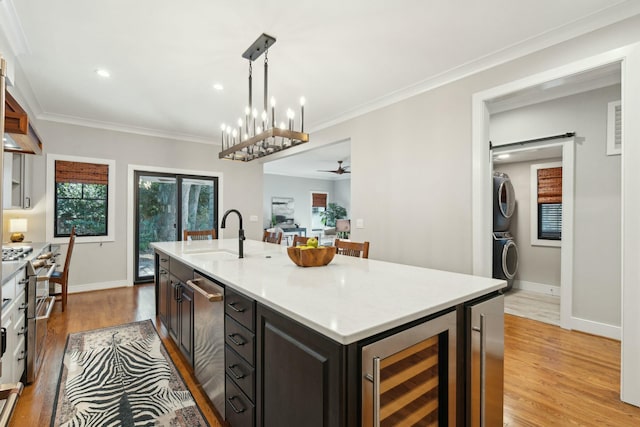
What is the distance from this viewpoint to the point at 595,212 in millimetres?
3346

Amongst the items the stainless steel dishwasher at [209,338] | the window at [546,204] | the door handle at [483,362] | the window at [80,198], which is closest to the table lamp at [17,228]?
the window at [80,198]

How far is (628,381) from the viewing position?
82.0 inches

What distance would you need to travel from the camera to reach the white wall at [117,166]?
4477 mm

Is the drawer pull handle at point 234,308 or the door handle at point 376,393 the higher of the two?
the drawer pull handle at point 234,308

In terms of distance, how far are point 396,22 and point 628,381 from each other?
293 cm

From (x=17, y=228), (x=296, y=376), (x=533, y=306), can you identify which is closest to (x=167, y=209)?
(x=17, y=228)

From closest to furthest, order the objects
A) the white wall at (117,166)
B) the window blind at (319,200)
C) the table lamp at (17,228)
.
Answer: the table lamp at (17,228), the white wall at (117,166), the window blind at (319,200)

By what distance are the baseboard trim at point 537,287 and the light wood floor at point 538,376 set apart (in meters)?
1.52

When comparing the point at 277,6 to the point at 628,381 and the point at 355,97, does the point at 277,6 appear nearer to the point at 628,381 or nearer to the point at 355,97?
the point at 355,97

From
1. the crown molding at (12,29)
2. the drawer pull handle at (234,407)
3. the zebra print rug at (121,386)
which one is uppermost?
the crown molding at (12,29)

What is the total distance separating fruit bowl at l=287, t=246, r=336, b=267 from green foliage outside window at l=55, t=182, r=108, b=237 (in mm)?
4267

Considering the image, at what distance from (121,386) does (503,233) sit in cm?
519

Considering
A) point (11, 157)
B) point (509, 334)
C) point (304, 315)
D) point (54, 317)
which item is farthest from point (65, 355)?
point (509, 334)

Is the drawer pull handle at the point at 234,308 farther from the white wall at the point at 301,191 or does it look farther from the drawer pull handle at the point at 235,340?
the white wall at the point at 301,191
